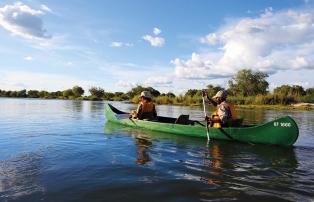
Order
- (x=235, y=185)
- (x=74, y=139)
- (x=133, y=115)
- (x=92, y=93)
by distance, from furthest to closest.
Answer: (x=92, y=93) < (x=133, y=115) < (x=74, y=139) < (x=235, y=185)

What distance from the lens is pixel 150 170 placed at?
7.38m

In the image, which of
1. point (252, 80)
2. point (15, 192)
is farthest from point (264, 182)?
point (252, 80)

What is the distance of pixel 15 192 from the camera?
18.6 ft

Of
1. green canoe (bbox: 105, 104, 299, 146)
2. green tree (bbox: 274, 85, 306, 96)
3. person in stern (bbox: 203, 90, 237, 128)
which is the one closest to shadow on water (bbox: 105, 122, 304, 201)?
green canoe (bbox: 105, 104, 299, 146)

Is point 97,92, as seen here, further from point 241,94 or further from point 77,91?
point 241,94

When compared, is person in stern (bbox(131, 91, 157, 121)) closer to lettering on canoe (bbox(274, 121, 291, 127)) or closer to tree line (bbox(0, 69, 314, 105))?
lettering on canoe (bbox(274, 121, 291, 127))

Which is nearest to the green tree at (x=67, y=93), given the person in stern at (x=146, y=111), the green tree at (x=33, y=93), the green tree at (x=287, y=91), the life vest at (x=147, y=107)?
the green tree at (x=33, y=93)

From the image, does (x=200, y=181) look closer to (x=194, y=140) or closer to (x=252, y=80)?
(x=194, y=140)

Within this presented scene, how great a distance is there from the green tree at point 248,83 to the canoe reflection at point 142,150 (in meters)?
56.4

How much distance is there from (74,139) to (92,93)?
74133 millimetres

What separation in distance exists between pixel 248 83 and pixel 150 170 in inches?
2431

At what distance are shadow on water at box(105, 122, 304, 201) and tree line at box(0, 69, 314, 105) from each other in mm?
37813

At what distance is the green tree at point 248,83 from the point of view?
66.1m

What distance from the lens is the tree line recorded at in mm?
48156
